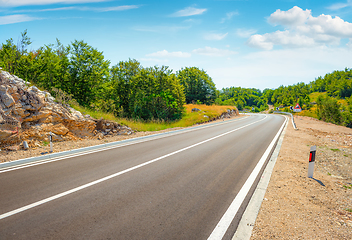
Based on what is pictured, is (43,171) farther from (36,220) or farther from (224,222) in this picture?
(224,222)

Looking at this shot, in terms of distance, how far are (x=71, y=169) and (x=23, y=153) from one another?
126 inches

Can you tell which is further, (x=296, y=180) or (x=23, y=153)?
(x=23, y=153)

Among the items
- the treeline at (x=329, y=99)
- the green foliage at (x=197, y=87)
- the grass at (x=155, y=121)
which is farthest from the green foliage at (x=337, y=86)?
the grass at (x=155, y=121)

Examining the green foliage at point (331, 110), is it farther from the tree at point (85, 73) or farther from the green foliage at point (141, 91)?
the tree at point (85, 73)

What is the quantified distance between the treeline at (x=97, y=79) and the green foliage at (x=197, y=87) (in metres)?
24.3

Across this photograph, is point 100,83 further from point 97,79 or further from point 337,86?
point 337,86

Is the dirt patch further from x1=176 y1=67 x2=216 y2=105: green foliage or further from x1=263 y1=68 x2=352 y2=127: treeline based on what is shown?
x1=263 y1=68 x2=352 y2=127: treeline

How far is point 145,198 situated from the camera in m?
4.57

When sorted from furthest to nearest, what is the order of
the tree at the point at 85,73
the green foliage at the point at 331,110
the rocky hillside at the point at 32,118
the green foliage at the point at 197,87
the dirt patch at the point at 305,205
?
Answer: the green foliage at the point at 197,87 < the green foliage at the point at 331,110 < the tree at the point at 85,73 < the rocky hillside at the point at 32,118 < the dirt patch at the point at 305,205

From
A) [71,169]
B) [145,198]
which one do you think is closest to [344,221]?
[145,198]

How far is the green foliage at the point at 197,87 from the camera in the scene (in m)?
50.8

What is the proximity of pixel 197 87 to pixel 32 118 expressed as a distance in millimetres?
44030

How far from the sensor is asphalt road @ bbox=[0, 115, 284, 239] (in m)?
3.42

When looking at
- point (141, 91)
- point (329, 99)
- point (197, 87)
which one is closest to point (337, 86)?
point (329, 99)
